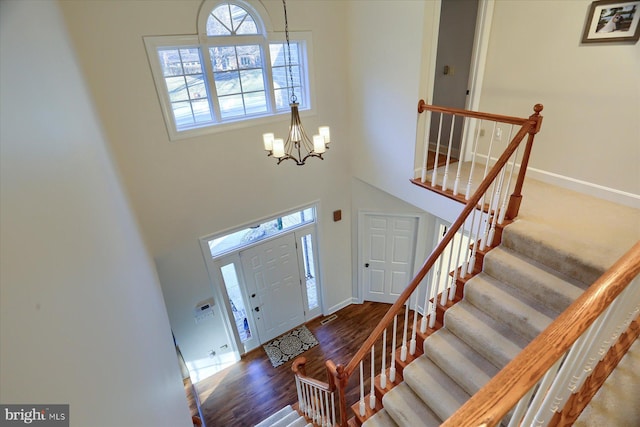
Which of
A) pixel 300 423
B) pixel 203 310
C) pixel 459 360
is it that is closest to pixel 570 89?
pixel 459 360

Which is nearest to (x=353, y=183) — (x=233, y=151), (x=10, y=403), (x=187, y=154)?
(x=233, y=151)

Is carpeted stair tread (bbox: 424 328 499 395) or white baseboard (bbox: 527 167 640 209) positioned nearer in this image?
carpeted stair tread (bbox: 424 328 499 395)

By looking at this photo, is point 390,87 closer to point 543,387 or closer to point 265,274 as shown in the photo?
point 265,274

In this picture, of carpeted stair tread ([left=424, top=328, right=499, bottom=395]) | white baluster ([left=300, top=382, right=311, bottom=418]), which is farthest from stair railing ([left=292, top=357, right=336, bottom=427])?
carpeted stair tread ([left=424, top=328, right=499, bottom=395])

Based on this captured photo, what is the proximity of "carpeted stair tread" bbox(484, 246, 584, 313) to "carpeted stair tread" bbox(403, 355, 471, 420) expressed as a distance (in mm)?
892

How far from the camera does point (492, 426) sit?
2.72 ft

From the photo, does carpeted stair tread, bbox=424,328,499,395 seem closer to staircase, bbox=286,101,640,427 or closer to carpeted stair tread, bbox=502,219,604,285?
staircase, bbox=286,101,640,427

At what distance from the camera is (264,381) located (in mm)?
4758

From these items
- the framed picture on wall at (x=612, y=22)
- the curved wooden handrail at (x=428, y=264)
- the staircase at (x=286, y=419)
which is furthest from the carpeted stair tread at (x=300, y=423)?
the framed picture on wall at (x=612, y=22)

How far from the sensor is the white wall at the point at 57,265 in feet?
2.53

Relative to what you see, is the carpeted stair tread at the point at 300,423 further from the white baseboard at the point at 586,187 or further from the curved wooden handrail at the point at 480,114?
the curved wooden handrail at the point at 480,114

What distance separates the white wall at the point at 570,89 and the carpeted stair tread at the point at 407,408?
2818mm

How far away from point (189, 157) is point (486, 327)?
136 inches
